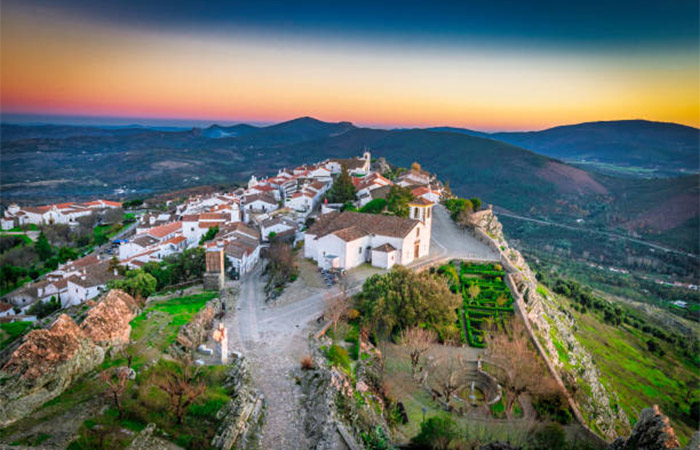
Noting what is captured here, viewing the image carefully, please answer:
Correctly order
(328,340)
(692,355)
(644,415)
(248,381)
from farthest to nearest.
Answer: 1. (692,355)
2. (328,340)
3. (248,381)
4. (644,415)

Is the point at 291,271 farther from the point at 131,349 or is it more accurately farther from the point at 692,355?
the point at 692,355

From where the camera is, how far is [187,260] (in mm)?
31969

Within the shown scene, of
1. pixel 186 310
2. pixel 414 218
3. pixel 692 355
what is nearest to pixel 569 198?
pixel 692 355

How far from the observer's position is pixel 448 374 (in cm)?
2212

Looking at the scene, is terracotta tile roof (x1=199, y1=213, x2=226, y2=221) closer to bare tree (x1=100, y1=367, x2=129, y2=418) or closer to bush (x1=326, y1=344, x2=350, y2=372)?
bush (x1=326, y1=344, x2=350, y2=372)

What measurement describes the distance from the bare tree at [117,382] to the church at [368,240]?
18.4 m

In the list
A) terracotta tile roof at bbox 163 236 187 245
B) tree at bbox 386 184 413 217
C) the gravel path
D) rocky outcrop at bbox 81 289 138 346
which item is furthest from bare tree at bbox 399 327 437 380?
terracotta tile roof at bbox 163 236 187 245

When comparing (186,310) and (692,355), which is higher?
(186,310)

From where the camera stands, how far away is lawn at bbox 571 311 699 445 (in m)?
31.1

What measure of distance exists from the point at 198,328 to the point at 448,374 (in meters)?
13.4

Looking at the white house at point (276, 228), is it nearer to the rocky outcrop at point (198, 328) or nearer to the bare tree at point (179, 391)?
the rocky outcrop at point (198, 328)

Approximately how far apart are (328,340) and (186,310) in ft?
27.5

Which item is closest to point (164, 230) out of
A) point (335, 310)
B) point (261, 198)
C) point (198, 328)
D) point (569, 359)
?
point (261, 198)

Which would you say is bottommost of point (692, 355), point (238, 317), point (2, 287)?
point (692, 355)
